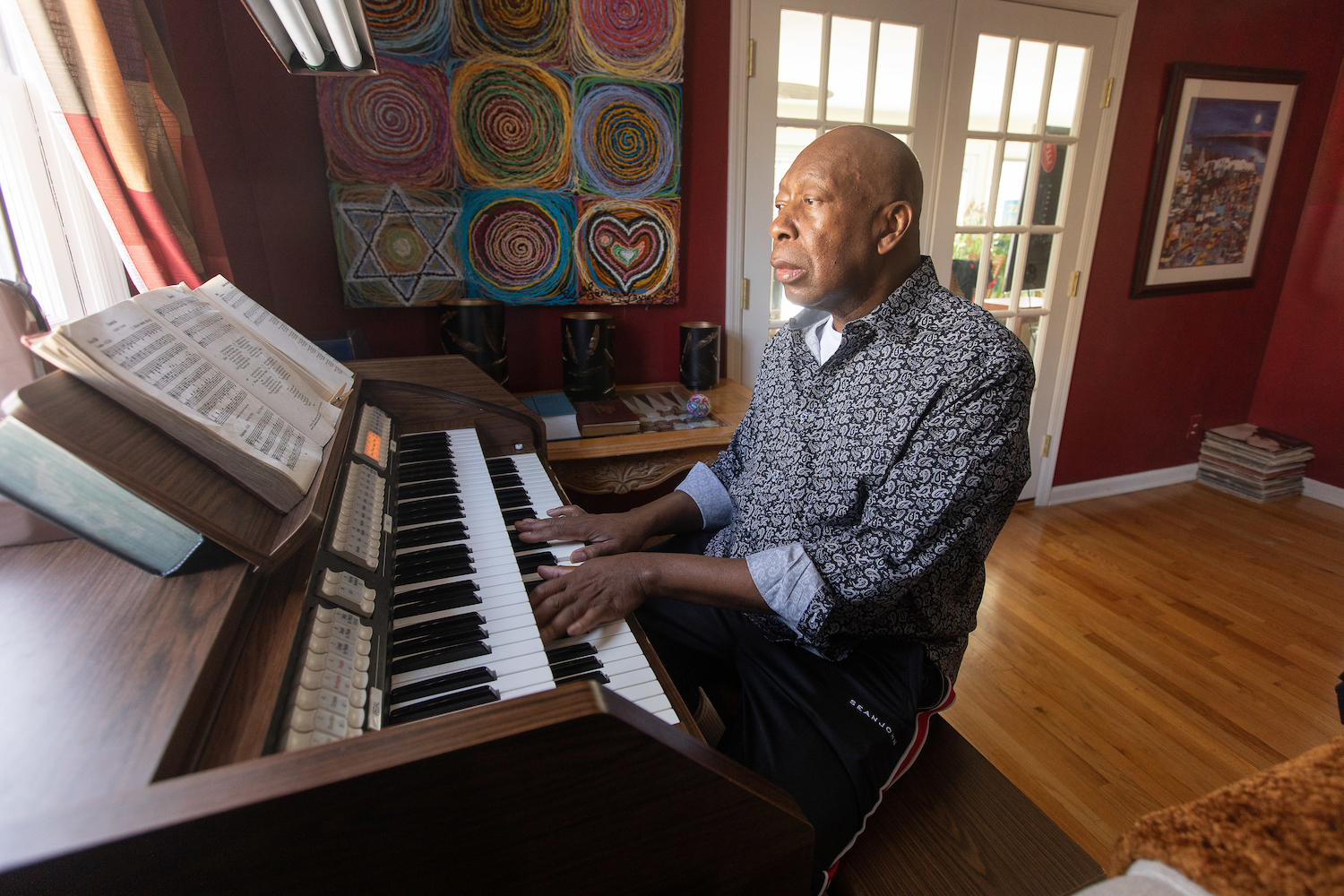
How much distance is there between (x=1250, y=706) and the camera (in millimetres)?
1757

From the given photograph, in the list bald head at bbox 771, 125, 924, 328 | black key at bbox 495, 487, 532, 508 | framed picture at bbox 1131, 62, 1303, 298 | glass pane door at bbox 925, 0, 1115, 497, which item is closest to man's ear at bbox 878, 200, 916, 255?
bald head at bbox 771, 125, 924, 328

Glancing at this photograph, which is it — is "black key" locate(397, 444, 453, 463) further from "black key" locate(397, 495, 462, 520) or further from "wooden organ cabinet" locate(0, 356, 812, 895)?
"wooden organ cabinet" locate(0, 356, 812, 895)

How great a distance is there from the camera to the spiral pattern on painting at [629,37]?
1812mm

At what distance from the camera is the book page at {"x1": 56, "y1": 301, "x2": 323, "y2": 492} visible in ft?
2.06

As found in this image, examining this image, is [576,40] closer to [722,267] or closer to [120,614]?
[722,267]

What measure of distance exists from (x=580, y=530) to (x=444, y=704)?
1.47 ft

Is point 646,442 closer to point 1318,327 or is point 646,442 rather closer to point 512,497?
point 512,497

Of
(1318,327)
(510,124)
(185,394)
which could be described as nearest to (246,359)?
(185,394)

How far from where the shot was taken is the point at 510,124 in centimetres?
182

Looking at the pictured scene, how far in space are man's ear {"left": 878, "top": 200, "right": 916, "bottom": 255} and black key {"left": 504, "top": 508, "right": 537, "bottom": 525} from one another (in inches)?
30.2

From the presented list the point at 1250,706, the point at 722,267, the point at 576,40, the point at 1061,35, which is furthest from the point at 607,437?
the point at 1061,35

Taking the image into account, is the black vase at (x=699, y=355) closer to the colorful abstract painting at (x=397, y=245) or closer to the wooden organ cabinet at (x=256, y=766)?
the colorful abstract painting at (x=397, y=245)

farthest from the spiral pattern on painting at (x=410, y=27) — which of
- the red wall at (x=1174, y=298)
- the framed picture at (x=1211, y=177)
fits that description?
the framed picture at (x=1211, y=177)

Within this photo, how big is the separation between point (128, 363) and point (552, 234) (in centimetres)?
144
